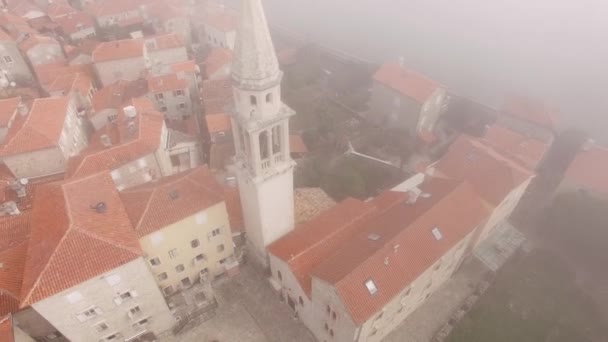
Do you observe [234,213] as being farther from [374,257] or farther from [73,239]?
[374,257]

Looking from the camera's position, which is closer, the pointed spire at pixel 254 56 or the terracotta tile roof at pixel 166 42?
the pointed spire at pixel 254 56

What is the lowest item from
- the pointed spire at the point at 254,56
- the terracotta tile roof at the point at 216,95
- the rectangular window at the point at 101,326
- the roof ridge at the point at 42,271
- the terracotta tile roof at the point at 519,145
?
the rectangular window at the point at 101,326

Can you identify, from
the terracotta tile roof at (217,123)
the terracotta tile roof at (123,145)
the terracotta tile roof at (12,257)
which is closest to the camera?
the terracotta tile roof at (12,257)

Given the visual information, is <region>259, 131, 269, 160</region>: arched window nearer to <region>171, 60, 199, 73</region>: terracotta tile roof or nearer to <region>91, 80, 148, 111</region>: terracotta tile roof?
<region>91, 80, 148, 111</region>: terracotta tile roof

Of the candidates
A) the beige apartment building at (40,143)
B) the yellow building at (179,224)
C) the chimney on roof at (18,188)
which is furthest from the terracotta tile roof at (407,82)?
the chimney on roof at (18,188)

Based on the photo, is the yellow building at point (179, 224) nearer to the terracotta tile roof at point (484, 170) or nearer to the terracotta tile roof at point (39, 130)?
the terracotta tile roof at point (39, 130)

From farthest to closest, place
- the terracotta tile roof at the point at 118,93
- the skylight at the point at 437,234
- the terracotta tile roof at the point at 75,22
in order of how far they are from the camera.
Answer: the terracotta tile roof at the point at 75,22 → the terracotta tile roof at the point at 118,93 → the skylight at the point at 437,234

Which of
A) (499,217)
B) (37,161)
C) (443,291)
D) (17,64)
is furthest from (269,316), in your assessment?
(17,64)

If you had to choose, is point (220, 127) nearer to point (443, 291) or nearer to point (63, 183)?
point (63, 183)
